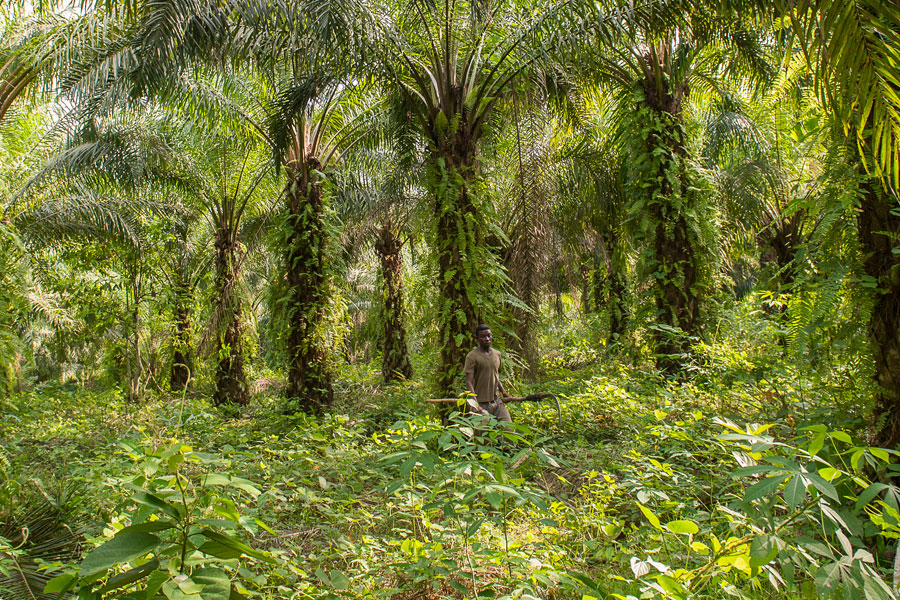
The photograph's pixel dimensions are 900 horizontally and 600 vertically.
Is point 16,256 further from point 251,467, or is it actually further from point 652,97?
point 652,97

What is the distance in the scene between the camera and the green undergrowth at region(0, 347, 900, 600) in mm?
1826

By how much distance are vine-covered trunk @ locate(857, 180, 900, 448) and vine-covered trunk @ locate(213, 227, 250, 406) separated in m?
11.0

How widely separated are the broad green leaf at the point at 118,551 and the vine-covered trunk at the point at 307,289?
8.22 m

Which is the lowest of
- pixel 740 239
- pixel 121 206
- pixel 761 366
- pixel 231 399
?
pixel 231 399

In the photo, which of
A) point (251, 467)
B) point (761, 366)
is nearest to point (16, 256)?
point (251, 467)

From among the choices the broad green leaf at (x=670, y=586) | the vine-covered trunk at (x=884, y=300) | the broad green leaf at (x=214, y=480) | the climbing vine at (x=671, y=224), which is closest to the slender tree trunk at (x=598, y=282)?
the climbing vine at (x=671, y=224)

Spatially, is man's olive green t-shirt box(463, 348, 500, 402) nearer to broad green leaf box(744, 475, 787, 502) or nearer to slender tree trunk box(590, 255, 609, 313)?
broad green leaf box(744, 475, 787, 502)

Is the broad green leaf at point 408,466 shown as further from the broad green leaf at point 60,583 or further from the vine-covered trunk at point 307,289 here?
the vine-covered trunk at point 307,289

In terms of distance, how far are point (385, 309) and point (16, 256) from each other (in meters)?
7.37

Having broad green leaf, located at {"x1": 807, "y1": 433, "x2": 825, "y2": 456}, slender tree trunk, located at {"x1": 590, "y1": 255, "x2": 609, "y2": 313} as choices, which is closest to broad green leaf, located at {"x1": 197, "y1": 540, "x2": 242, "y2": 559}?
broad green leaf, located at {"x1": 807, "y1": 433, "x2": 825, "y2": 456}

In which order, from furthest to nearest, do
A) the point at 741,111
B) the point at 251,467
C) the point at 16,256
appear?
the point at 741,111
the point at 16,256
the point at 251,467

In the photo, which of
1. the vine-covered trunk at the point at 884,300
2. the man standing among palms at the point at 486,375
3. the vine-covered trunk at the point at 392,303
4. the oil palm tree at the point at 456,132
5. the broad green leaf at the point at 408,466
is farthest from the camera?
the vine-covered trunk at the point at 392,303

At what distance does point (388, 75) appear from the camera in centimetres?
730

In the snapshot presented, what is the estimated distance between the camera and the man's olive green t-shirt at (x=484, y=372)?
6.67 metres
